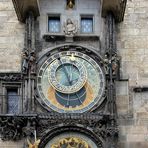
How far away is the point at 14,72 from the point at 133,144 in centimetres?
333

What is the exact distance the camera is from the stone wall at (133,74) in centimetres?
1587

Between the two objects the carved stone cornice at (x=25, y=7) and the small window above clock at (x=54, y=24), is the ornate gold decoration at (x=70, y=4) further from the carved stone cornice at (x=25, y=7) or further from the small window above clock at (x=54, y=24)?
the carved stone cornice at (x=25, y=7)

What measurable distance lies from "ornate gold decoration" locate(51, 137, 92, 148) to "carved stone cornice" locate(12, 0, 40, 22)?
324cm

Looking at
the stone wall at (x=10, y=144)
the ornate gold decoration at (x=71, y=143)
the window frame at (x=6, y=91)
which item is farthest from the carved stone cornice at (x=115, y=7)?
the stone wall at (x=10, y=144)

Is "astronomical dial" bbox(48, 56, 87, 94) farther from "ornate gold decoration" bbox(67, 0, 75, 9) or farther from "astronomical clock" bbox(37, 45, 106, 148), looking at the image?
"ornate gold decoration" bbox(67, 0, 75, 9)

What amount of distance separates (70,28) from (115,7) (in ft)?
3.98

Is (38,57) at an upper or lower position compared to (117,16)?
lower

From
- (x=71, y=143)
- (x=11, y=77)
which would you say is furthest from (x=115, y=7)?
(x=71, y=143)

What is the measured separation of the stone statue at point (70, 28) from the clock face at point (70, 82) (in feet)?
1.58

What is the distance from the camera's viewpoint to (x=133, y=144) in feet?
51.7

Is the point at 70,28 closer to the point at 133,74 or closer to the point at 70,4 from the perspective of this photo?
the point at 70,4

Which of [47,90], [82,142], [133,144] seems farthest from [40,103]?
[133,144]

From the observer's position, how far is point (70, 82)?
16.0 m

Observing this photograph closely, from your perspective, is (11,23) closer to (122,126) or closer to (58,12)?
(58,12)
